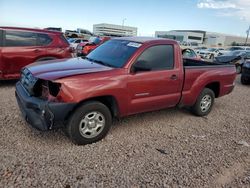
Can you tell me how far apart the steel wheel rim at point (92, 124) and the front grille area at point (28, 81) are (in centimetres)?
91

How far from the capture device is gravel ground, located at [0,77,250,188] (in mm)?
3029

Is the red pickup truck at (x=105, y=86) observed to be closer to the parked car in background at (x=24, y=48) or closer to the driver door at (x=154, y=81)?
the driver door at (x=154, y=81)

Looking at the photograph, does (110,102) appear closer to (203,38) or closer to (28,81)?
(28,81)

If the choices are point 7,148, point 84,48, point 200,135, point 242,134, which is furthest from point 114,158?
→ point 84,48

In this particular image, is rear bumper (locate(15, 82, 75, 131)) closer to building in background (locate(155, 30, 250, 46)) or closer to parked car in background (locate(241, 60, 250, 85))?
parked car in background (locate(241, 60, 250, 85))

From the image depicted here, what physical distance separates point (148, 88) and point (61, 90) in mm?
1571

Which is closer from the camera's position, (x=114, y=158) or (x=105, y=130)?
(x=114, y=158)

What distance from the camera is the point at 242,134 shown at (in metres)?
4.83

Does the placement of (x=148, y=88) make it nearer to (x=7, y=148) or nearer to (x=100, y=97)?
(x=100, y=97)

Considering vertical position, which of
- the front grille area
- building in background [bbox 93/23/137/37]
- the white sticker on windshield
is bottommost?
the front grille area

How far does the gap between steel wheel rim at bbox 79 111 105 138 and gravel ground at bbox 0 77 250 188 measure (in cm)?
21

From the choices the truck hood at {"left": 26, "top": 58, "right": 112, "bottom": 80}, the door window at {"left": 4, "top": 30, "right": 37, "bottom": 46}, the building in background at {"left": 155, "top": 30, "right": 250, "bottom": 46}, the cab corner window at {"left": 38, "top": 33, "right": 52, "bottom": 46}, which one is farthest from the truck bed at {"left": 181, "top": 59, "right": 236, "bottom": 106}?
the building in background at {"left": 155, "top": 30, "right": 250, "bottom": 46}

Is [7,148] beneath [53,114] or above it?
beneath

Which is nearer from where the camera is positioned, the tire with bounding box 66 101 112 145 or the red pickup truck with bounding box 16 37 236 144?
the red pickup truck with bounding box 16 37 236 144
